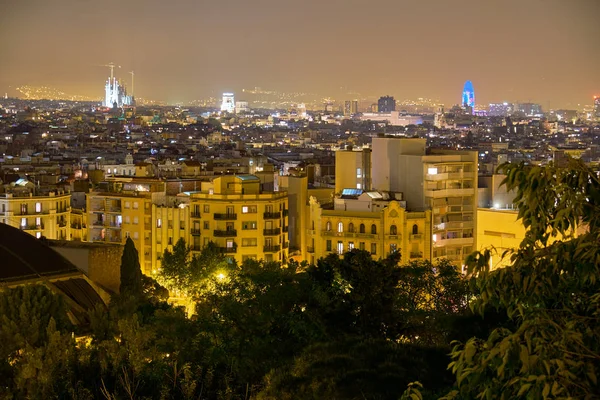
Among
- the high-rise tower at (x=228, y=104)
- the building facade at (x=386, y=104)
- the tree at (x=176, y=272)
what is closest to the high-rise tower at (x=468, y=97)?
the building facade at (x=386, y=104)

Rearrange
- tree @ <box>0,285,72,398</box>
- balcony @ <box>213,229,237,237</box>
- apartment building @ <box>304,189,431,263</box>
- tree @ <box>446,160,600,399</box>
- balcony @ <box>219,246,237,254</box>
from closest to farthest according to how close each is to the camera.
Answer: tree @ <box>446,160,600,399</box>, tree @ <box>0,285,72,398</box>, apartment building @ <box>304,189,431,263</box>, balcony @ <box>219,246,237,254</box>, balcony @ <box>213,229,237,237</box>

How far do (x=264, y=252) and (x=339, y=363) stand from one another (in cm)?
1461

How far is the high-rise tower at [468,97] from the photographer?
6299 inches

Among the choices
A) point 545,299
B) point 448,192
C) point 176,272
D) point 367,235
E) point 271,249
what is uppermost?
point 545,299

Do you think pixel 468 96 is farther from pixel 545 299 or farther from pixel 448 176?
pixel 545 299

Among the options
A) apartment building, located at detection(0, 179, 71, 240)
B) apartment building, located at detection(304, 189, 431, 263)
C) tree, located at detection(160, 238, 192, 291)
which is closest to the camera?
tree, located at detection(160, 238, 192, 291)

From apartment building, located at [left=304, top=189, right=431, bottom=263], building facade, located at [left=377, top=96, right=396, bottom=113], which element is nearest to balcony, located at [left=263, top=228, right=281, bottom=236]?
apartment building, located at [left=304, top=189, right=431, bottom=263]

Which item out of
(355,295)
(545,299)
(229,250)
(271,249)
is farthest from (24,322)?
(271,249)

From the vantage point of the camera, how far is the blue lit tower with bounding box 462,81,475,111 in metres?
160

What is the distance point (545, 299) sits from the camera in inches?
182

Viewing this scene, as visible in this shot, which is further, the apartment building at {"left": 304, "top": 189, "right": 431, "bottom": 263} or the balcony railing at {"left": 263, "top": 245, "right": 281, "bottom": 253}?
the balcony railing at {"left": 263, "top": 245, "right": 281, "bottom": 253}

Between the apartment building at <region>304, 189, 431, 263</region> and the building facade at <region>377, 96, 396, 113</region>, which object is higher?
the building facade at <region>377, 96, 396, 113</region>

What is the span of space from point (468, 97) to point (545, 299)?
6353 inches

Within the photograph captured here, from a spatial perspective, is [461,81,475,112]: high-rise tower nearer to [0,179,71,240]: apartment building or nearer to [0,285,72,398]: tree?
[0,179,71,240]: apartment building
